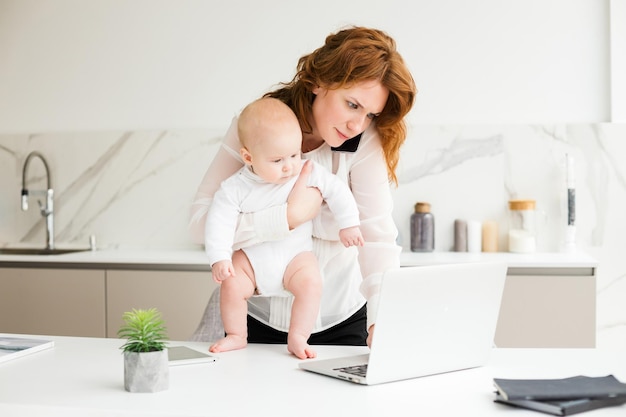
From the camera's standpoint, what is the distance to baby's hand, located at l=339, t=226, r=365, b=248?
1.90 metres

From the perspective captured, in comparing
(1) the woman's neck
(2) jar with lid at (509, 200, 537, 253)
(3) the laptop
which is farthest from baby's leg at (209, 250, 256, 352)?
(2) jar with lid at (509, 200, 537, 253)

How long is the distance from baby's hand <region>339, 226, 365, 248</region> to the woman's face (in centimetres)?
22

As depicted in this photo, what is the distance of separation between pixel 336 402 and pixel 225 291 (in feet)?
1.73

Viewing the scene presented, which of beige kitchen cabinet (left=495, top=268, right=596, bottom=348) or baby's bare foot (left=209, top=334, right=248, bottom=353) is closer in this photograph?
baby's bare foot (left=209, top=334, right=248, bottom=353)

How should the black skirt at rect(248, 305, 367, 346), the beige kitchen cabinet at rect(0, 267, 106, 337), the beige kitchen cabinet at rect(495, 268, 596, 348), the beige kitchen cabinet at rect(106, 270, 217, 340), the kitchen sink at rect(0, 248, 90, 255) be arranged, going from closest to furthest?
1. the black skirt at rect(248, 305, 367, 346)
2. the beige kitchen cabinet at rect(495, 268, 596, 348)
3. the beige kitchen cabinet at rect(106, 270, 217, 340)
4. the beige kitchen cabinet at rect(0, 267, 106, 337)
5. the kitchen sink at rect(0, 248, 90, 255)

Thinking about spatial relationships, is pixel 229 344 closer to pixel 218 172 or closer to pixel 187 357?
pixel 187 357

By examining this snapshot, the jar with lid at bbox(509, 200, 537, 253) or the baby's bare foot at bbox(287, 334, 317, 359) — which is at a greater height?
the jar with lid at bbox(509, 200, 537, 253)

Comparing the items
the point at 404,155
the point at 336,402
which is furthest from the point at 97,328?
the point at 336,402

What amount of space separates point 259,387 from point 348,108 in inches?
29.5

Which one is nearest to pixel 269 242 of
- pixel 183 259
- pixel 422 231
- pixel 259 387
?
pixel 259 387

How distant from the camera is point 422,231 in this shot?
381 centimetres

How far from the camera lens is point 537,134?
387 cm

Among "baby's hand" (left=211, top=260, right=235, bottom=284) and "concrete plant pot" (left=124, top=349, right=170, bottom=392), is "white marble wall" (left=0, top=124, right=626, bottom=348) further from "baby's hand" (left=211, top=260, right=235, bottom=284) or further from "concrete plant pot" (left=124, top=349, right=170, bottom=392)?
"concrete plant pot" (left=124, top=349, right=170, bottom=392)

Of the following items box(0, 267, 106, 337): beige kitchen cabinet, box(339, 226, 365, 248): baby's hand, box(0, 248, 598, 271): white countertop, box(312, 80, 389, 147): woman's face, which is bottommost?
box(0, 267, 106, 337): beige kitchen cabinet
